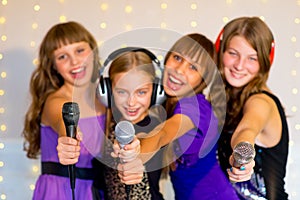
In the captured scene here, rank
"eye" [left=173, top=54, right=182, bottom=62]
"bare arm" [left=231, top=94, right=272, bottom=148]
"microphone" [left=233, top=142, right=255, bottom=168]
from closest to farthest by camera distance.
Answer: "microphone" [left=233, top=142, right=255, bottom=168]
"bare arm" [left=231, top=94, right=272, bottom=148]
"eye" [left=173, top=54, right=182, bottom=62]

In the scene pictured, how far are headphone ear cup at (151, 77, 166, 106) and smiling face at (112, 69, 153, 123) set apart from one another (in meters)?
0.01

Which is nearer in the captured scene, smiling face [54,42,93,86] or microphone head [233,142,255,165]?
microphone head [233,142,255,165]

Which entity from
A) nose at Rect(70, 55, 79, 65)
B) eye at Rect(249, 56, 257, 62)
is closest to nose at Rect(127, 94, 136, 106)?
nose at Rect(70, 55, 79, 65)

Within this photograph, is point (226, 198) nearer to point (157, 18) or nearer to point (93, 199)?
point (93, 199)

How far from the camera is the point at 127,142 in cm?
106

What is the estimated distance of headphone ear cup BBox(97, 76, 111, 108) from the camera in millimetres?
1454

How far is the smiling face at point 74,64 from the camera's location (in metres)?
1.59

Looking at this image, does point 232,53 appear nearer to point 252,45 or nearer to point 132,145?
point 252,45

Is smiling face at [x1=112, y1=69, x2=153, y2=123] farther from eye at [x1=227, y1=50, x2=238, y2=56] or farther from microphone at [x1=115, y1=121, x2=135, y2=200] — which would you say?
microphone at [x1=115, y1=121, x2=135, y2=200]

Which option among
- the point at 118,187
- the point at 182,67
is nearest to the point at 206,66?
the point at 182,67

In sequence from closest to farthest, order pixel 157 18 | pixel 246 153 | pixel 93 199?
pixel 246 153 < pixel 93 199 < pixel 157 18

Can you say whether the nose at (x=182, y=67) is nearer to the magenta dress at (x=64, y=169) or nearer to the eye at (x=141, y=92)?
the eye at (x=141, y=92)

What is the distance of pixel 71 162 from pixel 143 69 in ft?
1.30

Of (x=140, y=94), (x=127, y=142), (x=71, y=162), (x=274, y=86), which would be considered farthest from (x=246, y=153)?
(x=274, y=86)
